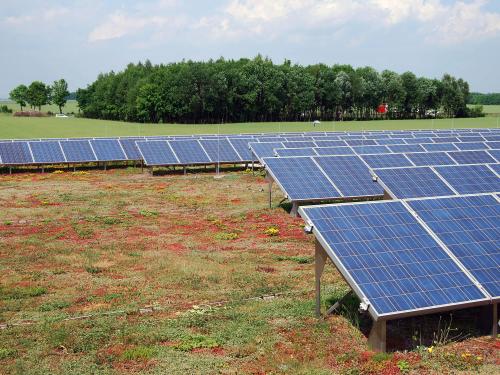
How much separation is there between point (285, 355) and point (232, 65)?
113 metres

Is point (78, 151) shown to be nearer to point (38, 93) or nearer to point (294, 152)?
point (294, 152)

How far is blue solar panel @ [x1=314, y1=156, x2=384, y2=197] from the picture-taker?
25.2m

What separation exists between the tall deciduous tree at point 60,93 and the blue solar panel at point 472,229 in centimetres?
18325

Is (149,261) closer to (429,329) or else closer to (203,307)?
(203,307)

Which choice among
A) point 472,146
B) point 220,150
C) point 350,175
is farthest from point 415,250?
point 220,150

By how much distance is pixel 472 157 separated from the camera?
29062mm

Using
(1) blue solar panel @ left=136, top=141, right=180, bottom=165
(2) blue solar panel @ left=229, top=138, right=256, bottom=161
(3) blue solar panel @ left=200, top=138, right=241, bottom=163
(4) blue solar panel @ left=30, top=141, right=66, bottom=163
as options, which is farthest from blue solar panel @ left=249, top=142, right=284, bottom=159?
(4) blue solar panel @ left=30, top=141, right=66, bottom=163

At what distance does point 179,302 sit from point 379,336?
5794 millimetres

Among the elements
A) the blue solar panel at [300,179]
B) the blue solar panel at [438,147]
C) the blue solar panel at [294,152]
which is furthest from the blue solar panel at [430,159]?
the blue solar panel at [438,147]

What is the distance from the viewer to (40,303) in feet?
50.1

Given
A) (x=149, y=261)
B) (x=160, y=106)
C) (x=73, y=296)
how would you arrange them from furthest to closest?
(x=160, y=106) < (x=149, y=261) < (x=73, y=296)

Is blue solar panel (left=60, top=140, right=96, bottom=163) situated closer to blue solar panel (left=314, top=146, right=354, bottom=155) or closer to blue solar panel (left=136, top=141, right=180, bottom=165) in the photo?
blue solar panel (left=136, top=141, right=180, bottom=165)

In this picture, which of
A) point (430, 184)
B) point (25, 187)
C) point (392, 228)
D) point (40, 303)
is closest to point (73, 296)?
point (40, 303)

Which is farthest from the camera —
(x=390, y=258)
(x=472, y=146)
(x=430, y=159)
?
(x=472, y=146)
